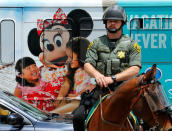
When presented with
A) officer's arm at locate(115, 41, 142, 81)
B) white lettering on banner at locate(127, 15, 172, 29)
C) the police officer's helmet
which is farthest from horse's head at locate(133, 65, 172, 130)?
white lettering on banner at locate(127, 15, 172, 29)

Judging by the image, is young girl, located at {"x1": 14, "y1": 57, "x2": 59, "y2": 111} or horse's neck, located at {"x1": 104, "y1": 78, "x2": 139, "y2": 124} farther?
young girl, located at {"x1": 14, "y1": 57, "x2": 59, "y2": 111}

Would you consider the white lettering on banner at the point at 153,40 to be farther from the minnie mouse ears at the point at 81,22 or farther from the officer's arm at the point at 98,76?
the officer's arm at the point at 98,76

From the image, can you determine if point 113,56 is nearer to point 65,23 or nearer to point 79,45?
point 79,45

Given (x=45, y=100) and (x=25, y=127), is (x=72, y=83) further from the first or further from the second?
(x=25, y=127)

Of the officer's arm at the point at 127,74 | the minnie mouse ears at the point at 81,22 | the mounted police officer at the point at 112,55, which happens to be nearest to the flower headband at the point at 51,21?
the minnie mouse ears at the point at 81,22

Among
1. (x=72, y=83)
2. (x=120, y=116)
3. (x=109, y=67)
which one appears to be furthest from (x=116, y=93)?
(x=72, y=83)

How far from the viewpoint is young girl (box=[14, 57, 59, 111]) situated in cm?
811

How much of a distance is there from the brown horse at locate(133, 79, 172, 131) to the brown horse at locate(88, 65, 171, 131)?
6 centimetres

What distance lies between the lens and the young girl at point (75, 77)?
8078 millimetres

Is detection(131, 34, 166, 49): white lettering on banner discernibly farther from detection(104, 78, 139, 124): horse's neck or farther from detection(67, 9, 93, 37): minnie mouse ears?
detection(104, 78, 139, 124): horse's neck

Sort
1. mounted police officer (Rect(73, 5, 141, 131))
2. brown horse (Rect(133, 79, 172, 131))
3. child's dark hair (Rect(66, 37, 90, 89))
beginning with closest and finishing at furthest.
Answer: brown horse (Rect(133, 79, 172, 131)) → mounted police officer (Rect(73, 5, 141, 131)) → child's dark hair (Rect(66, 37, 90, 89))

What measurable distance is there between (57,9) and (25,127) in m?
3.60

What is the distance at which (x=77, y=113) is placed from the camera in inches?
155

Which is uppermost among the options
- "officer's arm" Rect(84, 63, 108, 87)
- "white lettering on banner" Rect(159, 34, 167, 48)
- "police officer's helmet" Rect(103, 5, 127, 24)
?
"police officer's helmet" Rect(103, 5, 127, 24)
